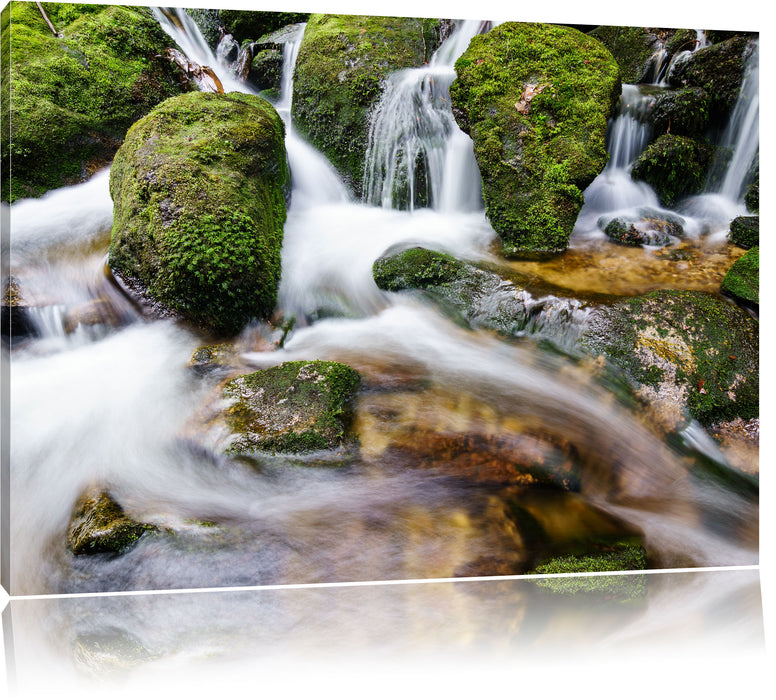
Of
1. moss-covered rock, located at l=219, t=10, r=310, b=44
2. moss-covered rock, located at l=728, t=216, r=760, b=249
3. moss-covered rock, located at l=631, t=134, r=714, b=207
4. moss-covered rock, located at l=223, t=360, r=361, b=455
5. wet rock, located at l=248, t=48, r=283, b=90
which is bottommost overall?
moss-covered rock, located at l=223, t=360, r=361, b=455

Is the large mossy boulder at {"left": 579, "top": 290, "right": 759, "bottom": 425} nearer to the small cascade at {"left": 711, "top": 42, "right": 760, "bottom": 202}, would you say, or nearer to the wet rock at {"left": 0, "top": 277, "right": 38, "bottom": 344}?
the small cascade at {"left": 711, "top": 42, "right": 760, "bottom": 202}

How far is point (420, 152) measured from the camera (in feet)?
12.3

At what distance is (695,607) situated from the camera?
7.48 ft

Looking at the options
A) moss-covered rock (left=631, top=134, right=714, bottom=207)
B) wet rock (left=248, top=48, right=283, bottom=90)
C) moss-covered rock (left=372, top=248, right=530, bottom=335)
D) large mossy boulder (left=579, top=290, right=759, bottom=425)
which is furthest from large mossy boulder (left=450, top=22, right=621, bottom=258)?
wet rock (left=248, top=48, right=283, bottom=90)

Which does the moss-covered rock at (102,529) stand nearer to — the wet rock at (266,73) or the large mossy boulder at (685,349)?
the large mossy boulder at (685,349)

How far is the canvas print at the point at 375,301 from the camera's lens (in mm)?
2365

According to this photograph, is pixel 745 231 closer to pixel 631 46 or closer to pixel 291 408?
pixel 631 46

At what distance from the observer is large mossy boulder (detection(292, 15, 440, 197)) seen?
145 inches

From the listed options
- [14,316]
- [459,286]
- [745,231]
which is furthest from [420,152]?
[14,316]

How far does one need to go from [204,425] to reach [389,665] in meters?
1.36

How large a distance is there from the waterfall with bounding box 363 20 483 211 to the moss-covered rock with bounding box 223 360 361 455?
165 cm

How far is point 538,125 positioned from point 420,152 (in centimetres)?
82

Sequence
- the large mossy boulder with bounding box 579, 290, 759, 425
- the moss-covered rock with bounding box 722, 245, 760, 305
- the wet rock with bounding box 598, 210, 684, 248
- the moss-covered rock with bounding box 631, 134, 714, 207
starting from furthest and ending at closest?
the moss-covered rock with bounding box 631, 134, 714, 207, the wet rock with bounding box 598, 210, 684, 248, the moss-covered rock with bounding box 722, 245, 760, 305, the large mossy boulder with bounding box 579, 290, 759, 425

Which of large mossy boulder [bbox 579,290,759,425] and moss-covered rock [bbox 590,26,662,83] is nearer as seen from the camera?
large mossy boulder [bbox 579,290,759,425]
